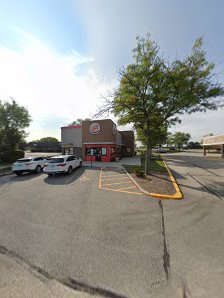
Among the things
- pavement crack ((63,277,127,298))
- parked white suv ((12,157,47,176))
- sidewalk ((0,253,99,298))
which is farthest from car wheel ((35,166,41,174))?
pavement crack ((63,277,127,298))

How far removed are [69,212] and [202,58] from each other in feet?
41.8


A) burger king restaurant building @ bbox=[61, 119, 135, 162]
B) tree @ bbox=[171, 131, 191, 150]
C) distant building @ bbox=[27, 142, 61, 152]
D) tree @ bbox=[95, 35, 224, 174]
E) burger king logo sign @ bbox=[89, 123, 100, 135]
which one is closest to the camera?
tree @ bbox=[95, 35, 224, 174]

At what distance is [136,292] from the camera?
8.71 feet

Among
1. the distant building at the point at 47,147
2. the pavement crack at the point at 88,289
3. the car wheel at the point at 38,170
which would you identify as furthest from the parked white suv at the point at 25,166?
the distant building at the point at 47,147

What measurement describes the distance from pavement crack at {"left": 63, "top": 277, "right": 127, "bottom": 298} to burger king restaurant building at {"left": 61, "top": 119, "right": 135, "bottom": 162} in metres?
21.2

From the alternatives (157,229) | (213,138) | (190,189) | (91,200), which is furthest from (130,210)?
(213,138)

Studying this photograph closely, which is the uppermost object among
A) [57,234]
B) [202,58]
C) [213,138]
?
[202,58]

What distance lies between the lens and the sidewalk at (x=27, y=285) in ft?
8.70

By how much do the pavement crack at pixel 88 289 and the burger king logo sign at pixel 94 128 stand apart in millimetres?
22425

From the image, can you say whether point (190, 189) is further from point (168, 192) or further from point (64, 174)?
point (64, 174)

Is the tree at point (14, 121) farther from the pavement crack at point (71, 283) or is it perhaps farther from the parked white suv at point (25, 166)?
the pavement crack at point (71, 283)

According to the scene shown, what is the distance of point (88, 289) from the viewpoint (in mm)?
2740

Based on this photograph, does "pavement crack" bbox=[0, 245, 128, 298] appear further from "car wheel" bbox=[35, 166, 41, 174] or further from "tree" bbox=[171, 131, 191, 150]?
"tree" bbox=[171, 131, 191, 150]

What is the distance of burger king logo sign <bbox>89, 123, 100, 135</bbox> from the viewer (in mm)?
24759
